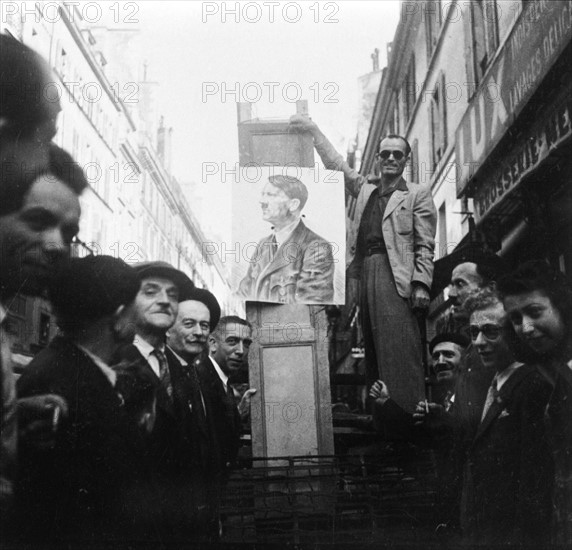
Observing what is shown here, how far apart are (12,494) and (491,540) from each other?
2644 mm

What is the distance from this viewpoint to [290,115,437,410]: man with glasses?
4473 mm

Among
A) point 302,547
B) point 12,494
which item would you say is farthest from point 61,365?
point 302,547

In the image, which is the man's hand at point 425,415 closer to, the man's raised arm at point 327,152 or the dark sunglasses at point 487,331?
the dark sunglasses at point 487,331

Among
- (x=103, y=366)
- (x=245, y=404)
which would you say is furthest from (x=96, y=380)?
(x=245, y=404)

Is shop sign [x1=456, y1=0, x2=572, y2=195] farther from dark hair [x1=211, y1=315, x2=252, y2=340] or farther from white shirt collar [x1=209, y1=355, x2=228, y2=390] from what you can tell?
white shirt collar [x1=209, y1=355, x2=228, y2=390]

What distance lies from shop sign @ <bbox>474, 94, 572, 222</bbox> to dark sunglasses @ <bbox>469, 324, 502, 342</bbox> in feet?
2.42

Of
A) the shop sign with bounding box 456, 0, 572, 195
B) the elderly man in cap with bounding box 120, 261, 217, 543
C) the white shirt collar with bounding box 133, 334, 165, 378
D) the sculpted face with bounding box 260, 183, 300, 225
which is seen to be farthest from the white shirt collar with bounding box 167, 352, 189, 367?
the shop sign with bounding box 456, 0, 572, 195

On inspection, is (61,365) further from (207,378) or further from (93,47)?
(93,47)

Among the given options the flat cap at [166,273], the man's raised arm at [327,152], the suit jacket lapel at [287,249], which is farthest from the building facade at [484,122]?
the flat cap at [166,273]

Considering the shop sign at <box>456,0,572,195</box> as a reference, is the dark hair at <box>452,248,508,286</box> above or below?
below

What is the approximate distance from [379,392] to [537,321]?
3.32 feet

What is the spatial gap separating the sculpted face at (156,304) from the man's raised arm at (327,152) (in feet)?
4.13

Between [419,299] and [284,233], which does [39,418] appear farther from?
[419,299]

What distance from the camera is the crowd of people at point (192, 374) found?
4020 mm
